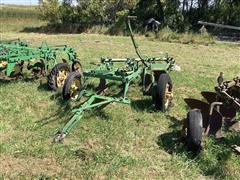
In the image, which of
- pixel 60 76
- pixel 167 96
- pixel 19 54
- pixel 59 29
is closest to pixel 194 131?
pixel 167 96

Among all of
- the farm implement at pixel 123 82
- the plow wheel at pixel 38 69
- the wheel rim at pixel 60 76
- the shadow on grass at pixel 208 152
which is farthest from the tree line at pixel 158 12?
the shadow on grass at pixel 208 152

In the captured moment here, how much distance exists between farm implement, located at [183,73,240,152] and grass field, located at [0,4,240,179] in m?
0.22

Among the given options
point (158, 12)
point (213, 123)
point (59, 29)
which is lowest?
point (59, 29)

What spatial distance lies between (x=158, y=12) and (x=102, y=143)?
23.3 meters

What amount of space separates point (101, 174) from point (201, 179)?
4.19ft

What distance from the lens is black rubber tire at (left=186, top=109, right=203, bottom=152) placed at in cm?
542

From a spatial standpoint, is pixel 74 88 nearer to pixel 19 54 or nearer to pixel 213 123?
pixel 19 54

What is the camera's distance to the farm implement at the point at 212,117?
5464 millimetres

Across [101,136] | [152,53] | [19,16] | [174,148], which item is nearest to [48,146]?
[101,136]

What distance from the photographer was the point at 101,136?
6.38 metres

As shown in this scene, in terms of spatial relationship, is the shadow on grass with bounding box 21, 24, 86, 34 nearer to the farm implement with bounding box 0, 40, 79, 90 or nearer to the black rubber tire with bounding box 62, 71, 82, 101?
the farm implement with bounding box 0, 40, 79, 90

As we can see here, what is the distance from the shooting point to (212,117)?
602 cm

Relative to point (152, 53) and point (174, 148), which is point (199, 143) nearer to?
point (174, 148)

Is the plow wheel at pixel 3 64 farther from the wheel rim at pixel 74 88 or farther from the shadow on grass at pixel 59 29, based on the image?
the shadow on grass at pixel 59 29
